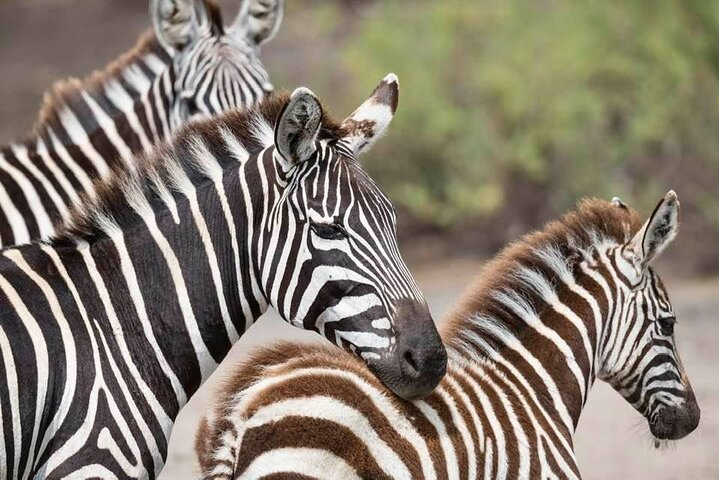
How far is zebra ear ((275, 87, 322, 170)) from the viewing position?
5059 mm

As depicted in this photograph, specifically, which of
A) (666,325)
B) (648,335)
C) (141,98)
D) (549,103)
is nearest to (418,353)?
(648,335)

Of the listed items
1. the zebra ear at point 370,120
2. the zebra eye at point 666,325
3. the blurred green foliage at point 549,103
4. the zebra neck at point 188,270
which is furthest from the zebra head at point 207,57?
→ the blurred green foliage at point 549,103

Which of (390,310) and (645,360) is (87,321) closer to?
(390,310)

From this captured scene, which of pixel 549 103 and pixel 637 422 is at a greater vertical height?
pixel 549 103

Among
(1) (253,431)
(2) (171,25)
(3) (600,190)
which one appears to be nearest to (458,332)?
(1) (253,431)

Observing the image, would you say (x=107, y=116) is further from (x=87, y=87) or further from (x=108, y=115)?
(x=87, y=87)

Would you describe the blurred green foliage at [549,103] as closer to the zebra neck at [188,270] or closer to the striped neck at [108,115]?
the striped neck at [108,115]

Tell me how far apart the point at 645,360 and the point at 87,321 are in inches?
124

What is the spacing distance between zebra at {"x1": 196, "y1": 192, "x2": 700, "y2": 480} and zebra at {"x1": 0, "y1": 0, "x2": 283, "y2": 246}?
2683 millimetres

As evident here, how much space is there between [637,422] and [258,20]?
452 centimetres

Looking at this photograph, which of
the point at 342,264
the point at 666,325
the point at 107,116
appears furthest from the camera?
the point at 107,116

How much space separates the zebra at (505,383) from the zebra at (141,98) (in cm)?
268

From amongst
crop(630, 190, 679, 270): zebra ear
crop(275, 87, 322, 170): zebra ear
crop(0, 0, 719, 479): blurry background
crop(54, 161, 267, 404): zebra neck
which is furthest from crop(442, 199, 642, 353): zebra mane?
crop(0, 0, 719, 479): blurry background

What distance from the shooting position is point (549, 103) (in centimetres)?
1970
